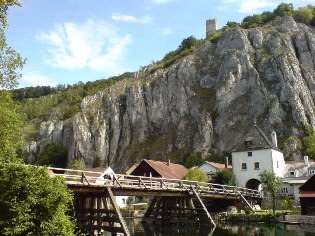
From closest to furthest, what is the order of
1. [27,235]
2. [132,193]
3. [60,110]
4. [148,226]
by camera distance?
[27,235]
[132,193]
[148,226]
[60,110]

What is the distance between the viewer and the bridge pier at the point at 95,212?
29250mm

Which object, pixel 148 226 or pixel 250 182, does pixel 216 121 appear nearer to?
pixel 250 182

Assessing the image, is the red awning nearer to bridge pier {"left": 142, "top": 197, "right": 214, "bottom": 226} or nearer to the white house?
bridge pier {"left": 142, "top": 197, "right": 214, "bottom": 226}

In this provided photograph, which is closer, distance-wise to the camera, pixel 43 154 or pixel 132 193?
pixel 132 193

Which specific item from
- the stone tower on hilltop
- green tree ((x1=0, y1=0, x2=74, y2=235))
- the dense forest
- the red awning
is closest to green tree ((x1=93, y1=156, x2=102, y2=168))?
the dense forest

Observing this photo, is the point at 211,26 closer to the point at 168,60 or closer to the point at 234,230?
the point at 168,60

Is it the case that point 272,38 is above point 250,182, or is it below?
above

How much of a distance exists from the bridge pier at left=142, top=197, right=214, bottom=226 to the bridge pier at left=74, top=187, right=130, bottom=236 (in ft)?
44.7

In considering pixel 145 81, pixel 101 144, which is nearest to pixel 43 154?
pixel 101 144

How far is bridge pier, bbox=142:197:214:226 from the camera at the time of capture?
136ft

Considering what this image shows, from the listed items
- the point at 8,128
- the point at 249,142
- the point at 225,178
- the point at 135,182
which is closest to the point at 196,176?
the point at 225,178

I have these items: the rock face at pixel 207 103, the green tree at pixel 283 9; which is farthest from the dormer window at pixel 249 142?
the green tree at pixel 283 9

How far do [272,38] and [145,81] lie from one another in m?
46.2

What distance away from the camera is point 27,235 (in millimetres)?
16875
